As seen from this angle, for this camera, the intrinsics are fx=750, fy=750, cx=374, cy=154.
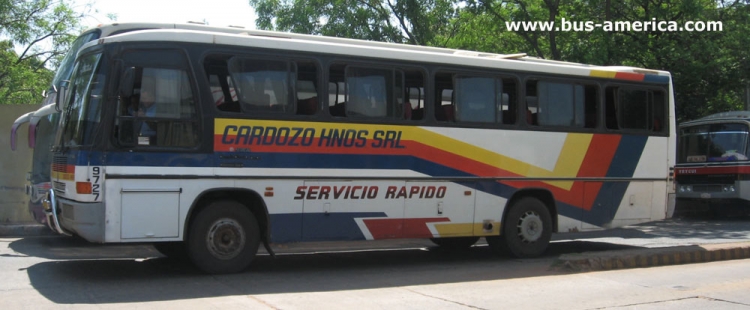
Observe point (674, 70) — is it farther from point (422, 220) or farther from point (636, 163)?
point (422, 220)

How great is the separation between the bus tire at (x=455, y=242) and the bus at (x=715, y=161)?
10.8 m

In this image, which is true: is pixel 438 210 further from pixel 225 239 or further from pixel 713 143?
pixel 713 143

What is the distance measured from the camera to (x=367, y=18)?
2655 centimetres

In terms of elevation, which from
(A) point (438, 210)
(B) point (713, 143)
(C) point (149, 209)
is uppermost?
(B) point (713, 143)

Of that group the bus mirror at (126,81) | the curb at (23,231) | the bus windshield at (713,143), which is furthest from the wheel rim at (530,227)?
the bus windshield at (713,143)

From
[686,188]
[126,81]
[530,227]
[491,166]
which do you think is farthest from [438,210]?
[686,188]

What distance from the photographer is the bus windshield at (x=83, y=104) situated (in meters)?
8.66

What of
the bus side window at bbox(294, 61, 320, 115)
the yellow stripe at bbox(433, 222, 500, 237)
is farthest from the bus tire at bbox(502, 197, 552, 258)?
the bus side window at bbox(294, 61, 320, 115)

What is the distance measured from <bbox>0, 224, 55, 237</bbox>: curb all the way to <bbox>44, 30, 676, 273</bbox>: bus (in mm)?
4817

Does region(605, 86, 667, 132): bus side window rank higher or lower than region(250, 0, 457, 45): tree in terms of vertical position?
lower

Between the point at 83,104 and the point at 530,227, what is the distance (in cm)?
684

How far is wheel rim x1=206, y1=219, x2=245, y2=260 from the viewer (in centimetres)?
920

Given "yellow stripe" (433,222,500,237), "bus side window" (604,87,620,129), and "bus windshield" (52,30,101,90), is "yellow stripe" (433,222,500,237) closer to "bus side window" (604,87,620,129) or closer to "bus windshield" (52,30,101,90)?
"bus side window" (604,87,620,129)

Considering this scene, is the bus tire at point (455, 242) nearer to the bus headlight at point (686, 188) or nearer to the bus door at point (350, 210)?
the bus door at point (350, 210)
